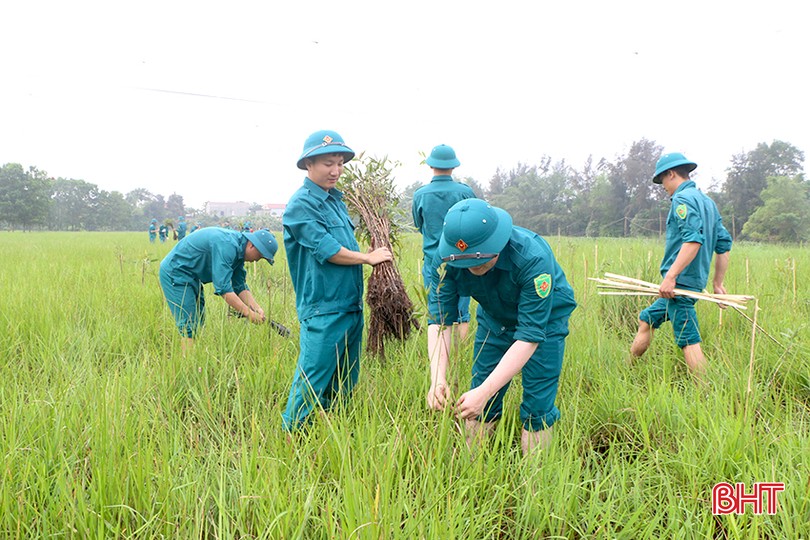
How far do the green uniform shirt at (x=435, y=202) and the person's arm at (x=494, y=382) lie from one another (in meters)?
2.03

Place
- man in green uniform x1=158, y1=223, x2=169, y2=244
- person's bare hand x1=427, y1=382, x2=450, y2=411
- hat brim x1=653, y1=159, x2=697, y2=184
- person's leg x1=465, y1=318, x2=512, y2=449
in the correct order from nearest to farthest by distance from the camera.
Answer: person's bare hand x1=427, y1=382, x2=450, y2=411 < person's leg x1=465, y1=318, x2=512, y2=449 < hat brim x1=653, y1=159, x2=697, y2=184 < man in green uniform x1=158, y1=223, x2=169, y2=244

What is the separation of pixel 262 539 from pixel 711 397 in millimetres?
2337

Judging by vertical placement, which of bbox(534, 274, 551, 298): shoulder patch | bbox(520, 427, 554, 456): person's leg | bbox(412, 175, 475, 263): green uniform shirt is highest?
bbox(412, 175, 475, 263): green uniform shirt

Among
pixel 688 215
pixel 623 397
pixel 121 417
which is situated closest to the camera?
pixel 121 417

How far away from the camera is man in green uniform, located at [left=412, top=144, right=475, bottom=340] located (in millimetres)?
3797

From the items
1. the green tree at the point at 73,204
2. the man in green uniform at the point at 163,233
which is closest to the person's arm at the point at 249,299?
the man in green uniform at the point at 163,233

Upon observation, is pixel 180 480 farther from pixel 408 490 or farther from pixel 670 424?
pixel 670 424

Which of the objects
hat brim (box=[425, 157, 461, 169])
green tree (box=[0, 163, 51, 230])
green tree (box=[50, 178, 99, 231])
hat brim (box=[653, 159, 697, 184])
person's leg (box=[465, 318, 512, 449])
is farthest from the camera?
green tree (box=[50, 178, 99, 231])

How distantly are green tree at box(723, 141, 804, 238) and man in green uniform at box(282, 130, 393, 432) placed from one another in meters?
26.9

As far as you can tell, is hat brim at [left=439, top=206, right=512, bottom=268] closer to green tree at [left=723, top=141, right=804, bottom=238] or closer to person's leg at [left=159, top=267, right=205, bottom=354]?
person's leg at [left=159, top=267, right=205, bottom=354]

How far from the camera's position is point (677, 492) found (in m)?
1.74

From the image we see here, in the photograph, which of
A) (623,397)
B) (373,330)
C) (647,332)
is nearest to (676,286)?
(647,332)

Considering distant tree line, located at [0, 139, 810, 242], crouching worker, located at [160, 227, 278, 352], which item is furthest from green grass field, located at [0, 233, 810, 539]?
distant tree line, located at [0, 139, 810, 242]

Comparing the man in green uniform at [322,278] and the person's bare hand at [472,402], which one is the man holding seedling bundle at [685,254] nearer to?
the person's bare hand at [472,402]
